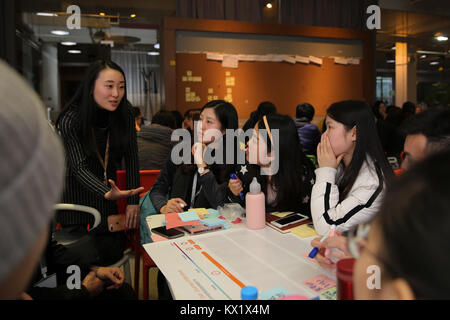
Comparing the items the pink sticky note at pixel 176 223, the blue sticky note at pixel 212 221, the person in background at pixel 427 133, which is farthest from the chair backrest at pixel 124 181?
the person in background at pixel 427 133

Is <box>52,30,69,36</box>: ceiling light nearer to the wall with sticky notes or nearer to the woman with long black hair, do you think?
the wall with sticky notes

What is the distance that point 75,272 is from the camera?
4.91 ft

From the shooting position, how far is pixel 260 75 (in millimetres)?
5273

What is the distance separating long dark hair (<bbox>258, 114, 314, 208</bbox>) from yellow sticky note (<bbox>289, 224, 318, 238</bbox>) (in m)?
0.27

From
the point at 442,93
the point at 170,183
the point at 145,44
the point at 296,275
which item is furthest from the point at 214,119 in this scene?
the point at 442,93

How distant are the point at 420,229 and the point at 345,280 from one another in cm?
45

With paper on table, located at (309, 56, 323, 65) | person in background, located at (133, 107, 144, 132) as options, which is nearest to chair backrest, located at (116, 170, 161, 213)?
person in background, located at (133, 107, 144, 132)

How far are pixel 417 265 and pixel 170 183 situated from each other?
197 centimetres

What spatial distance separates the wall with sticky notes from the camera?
490 cm

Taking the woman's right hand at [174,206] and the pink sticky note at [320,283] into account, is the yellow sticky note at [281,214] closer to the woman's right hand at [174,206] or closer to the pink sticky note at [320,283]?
the woman's right hand at [174,206]

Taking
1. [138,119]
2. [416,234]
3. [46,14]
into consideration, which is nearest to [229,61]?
[138,119]

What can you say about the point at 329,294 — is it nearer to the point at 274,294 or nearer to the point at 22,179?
the point at 274,294

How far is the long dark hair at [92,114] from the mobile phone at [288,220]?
1087mm

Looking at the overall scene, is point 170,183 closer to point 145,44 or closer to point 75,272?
point 75,272
